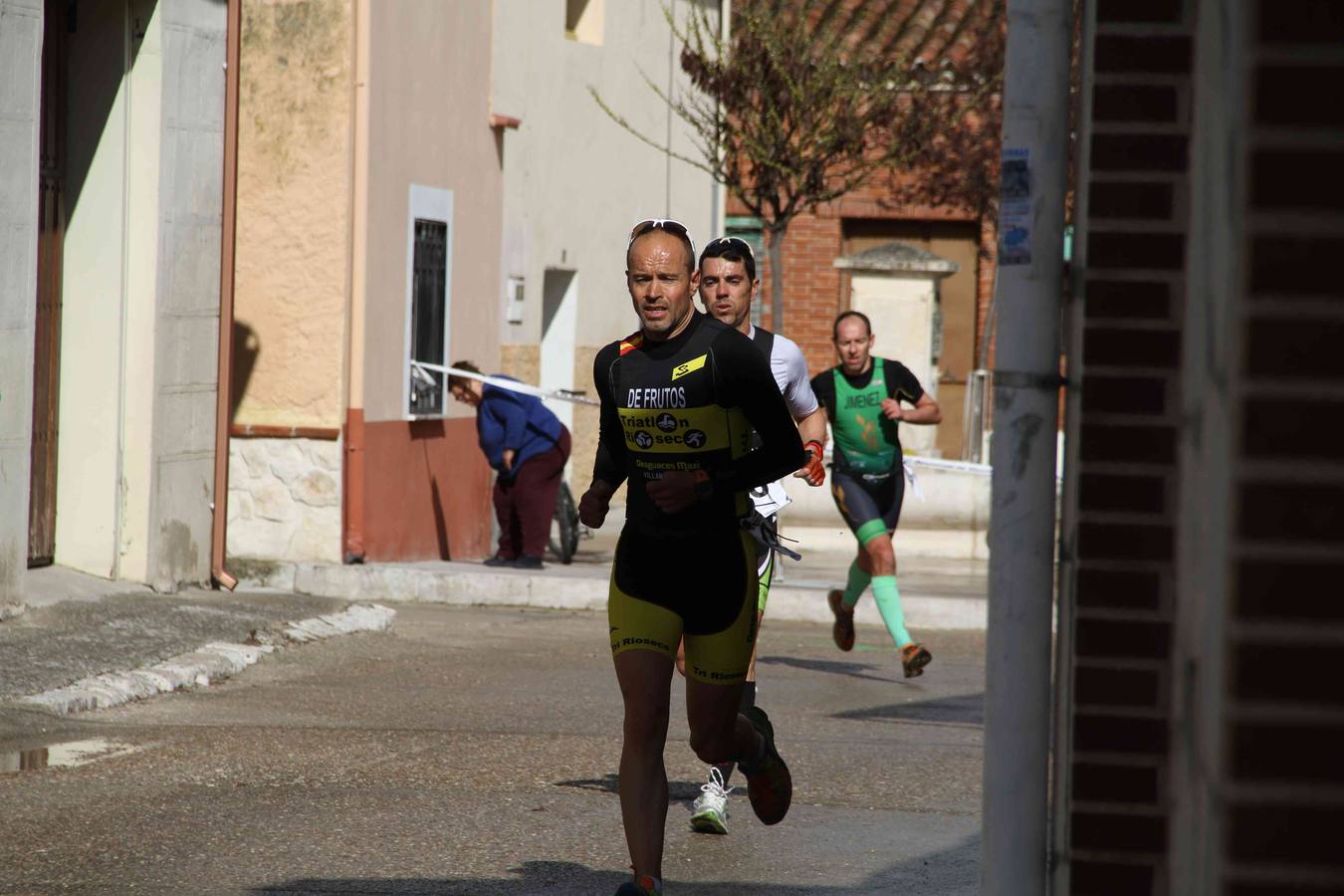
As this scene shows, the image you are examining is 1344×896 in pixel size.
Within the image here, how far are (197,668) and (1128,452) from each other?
266 inches

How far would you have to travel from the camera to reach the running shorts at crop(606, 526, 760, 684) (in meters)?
5.50

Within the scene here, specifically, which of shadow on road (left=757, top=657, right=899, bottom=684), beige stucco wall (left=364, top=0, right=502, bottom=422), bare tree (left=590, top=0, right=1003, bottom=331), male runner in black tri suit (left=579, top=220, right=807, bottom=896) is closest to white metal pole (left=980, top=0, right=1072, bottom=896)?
male runner in black tri suit (left=579, top=220, right=807, bottom=896)

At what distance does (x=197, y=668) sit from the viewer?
955 cm

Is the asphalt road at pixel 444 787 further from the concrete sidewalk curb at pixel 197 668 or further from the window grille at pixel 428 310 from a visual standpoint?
the window grille at pixel 428 310

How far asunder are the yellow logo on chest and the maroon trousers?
32.7 ft

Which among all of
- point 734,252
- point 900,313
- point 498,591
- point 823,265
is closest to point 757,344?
point 734,252

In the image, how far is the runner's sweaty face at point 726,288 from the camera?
7.21 m

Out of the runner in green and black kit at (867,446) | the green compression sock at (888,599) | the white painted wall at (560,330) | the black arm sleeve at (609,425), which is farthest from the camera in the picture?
the white painted wall at (560,330)

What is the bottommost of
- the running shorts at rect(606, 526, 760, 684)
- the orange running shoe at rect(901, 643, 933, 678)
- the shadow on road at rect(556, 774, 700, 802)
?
the shadow on road at rect(556, 774, 700, 802)

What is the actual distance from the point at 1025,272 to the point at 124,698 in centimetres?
597

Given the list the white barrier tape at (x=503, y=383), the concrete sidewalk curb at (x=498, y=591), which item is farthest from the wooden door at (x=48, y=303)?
the white barrier tape at (x=503, y=383)

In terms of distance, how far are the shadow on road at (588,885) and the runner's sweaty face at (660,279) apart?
1.56m

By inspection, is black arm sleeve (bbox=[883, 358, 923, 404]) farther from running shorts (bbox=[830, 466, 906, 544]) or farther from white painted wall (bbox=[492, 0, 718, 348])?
white painted wall (bbox=[492, 0, 718, 348])

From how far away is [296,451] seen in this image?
47.6ft
